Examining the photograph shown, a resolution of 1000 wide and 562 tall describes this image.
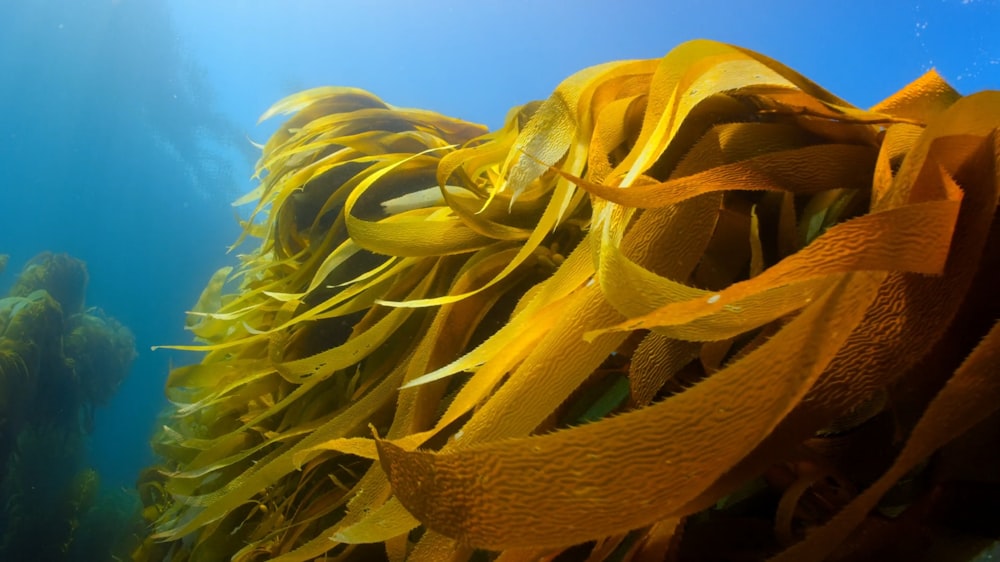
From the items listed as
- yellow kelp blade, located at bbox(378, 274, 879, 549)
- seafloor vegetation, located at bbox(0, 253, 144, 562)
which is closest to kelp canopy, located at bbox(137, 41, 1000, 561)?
yellow kelp blade, located at bbox(378, 274, 879, 549)

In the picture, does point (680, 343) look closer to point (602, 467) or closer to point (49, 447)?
point (602, 467)

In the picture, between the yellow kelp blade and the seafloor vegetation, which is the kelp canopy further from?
the seafloor vegetation

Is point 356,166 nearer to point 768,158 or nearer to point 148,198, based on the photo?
point 768,158

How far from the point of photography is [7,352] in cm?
165

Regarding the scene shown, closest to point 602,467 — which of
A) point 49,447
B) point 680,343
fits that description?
point 680,343

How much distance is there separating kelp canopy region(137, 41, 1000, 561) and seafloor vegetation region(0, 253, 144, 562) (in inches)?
49.7

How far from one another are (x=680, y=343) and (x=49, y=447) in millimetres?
2416

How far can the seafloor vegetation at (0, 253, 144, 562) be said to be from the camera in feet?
5.14

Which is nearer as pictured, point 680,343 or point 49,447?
point 680,343

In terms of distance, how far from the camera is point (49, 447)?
1.82 metres

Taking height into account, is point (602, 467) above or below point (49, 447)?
above

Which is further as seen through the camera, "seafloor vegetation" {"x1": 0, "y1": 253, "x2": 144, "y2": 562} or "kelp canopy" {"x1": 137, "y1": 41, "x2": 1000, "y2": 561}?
"seafloor vegetation" {"x1": 0, "y1": 253, "x2": 144, "y2": 562}

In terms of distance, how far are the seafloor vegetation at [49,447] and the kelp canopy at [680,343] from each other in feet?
4.14

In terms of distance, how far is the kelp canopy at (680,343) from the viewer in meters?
0.16
